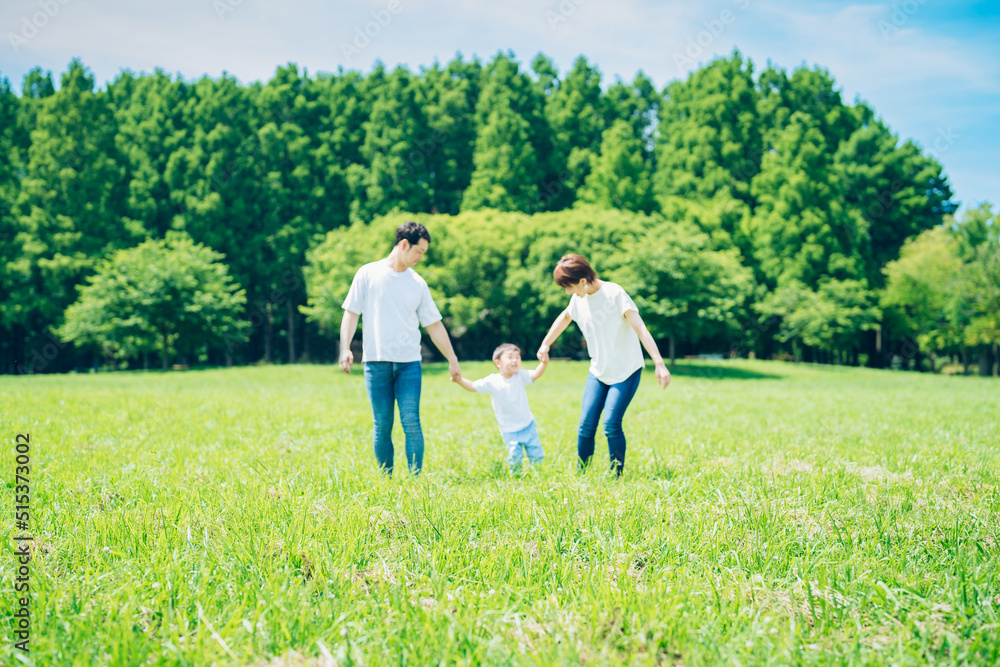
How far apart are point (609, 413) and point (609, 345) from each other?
542 millimetres

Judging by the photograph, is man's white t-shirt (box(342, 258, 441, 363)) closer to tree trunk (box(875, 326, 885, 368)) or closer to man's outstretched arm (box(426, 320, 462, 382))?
man's outstretched arm (box(426, 320, 462, 382))

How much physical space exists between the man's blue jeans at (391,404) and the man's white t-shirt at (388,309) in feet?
0.34

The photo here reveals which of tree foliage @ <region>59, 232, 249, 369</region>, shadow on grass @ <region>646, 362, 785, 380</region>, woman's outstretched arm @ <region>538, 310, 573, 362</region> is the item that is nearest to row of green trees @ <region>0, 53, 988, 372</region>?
shadow on grass @ <region>646, 362, 785, 380</region>

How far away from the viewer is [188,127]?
4228 centimetres

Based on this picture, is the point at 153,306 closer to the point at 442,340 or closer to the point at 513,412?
the point at 442,340

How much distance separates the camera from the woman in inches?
191

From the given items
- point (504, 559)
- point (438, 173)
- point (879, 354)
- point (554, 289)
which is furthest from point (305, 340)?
point (504, 559)

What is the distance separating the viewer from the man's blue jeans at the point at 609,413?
4.84 metres

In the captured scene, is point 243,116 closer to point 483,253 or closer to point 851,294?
point 483,253

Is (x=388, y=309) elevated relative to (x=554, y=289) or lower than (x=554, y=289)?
lower

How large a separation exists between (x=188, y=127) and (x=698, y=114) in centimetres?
3592

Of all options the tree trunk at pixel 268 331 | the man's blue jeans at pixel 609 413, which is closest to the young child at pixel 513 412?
the man's blue jeans at pixel 609 413

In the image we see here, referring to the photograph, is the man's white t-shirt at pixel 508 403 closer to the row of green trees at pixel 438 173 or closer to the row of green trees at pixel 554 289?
the row of green trees at pixel 554 289

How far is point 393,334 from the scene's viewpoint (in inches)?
184
